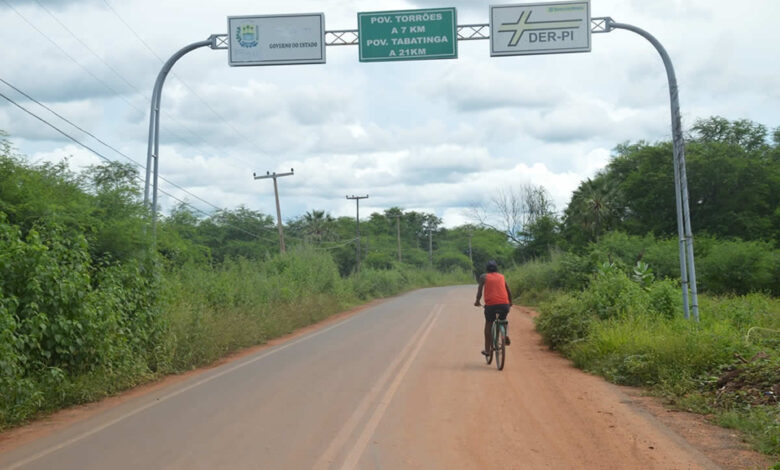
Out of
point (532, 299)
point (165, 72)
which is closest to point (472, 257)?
point (532, 299)

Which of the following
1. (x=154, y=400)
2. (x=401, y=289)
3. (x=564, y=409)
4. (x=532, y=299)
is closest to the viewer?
(x=564, y=409)

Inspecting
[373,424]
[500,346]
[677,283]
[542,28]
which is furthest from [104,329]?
[677,283]

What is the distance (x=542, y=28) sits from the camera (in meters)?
13.3

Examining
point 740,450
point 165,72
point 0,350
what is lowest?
point 740,450

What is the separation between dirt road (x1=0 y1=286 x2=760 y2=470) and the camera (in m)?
6.37

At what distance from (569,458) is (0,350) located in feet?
21.4

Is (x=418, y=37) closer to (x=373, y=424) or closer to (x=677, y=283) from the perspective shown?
(x=373, y=424)

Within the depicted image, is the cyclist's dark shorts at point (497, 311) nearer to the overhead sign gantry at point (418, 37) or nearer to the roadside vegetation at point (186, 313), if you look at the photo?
the roadside vegetation at point (186, 313)

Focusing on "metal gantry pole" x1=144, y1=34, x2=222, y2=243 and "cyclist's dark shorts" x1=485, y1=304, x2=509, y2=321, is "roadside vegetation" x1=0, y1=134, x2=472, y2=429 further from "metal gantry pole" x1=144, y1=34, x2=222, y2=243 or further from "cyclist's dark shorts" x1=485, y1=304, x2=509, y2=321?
"cyclist's dark shorts" x1=485, y1=304, x2=509, y2=321

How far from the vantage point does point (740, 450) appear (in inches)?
264

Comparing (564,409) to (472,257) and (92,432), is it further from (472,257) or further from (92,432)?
(472,257)

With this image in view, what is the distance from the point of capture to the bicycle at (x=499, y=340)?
11.9 meters

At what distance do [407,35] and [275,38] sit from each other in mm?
2613

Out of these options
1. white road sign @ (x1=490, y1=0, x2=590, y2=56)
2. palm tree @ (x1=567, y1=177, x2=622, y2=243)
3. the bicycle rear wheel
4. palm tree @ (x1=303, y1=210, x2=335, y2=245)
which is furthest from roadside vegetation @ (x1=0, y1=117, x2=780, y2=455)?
palm tree @ (x1=303, y1=210, x2=335, y2=245)
